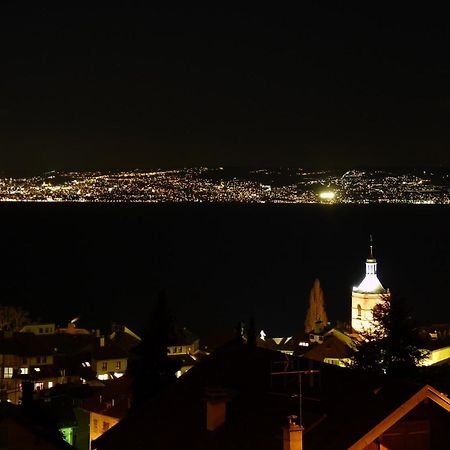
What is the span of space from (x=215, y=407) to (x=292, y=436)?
207 centimetres

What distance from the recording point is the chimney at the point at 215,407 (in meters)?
Result: 11.6

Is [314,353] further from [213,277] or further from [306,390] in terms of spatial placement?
[213,277]

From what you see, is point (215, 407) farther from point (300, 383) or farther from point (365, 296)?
point (365, 296)

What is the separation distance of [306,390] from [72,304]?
91.4 m

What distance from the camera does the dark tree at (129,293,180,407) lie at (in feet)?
67.2

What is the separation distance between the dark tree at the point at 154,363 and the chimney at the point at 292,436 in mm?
10540

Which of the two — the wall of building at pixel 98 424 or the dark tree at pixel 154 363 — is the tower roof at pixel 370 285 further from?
the dark tree at pixel 154 363

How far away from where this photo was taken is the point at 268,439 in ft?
35.5

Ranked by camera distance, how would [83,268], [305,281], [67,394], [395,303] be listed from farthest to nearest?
[83,268], [305,281], [67,394], [395,303]

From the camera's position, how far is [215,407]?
1161 centimetres

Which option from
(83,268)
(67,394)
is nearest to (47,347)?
(67,394)

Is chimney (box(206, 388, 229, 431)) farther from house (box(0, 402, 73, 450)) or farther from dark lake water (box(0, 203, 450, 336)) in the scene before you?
dark lake water (box(0, 203, 450, 336))

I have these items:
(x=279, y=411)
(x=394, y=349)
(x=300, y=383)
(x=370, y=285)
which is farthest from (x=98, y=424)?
(x=370, y=285)

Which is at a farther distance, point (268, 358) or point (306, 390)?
point (268, 358)
